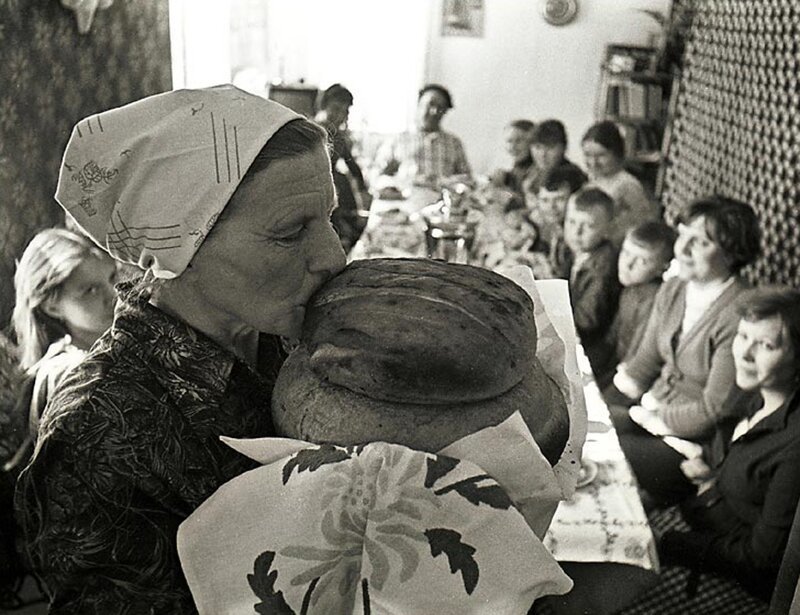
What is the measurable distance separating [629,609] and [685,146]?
35.4 inches

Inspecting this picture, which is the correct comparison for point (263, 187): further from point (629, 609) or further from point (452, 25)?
point (629, 609)

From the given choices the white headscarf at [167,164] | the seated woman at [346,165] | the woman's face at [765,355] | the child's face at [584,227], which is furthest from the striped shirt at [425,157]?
the white headscarf at [167,164]

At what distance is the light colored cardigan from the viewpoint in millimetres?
1575

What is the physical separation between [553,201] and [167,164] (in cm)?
132

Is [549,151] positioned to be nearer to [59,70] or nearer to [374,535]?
[59,70]

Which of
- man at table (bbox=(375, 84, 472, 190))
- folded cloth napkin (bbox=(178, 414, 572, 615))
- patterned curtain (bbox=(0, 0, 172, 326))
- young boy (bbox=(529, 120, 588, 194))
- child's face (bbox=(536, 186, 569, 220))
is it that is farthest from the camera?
child's face (bbox=(536, 186, 569, 220))

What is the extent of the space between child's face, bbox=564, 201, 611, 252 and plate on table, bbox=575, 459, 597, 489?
0.70 meters

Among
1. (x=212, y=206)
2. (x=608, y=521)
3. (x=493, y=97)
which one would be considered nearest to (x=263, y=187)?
(x=212, y=206)

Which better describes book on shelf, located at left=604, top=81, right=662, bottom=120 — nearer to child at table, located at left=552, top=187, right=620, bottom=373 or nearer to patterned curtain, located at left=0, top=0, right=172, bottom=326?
child at table, located at left=552, top=187, right=620, bottom=373

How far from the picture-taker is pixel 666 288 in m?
1.75

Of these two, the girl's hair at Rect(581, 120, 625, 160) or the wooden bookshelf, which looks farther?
the girl's hair at Rect(581, 120, 625, 160)

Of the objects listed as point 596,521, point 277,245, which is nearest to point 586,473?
point 596,521

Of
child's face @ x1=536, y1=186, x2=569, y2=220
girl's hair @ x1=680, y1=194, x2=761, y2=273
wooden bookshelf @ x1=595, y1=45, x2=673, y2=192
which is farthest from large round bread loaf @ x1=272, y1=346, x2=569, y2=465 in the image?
child's face @ x1=536, y1=186, x2=569, y2=220

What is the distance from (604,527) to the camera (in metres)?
1.06
